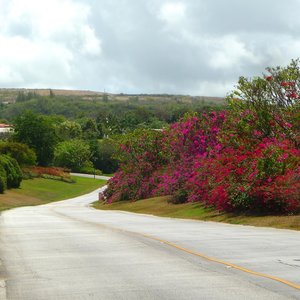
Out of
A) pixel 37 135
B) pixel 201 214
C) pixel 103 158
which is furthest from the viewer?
pixel 103 158

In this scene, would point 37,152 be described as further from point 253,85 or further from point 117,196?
point 253,85

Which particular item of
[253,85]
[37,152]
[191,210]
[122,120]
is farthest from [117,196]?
[122,120]

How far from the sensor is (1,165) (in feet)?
279

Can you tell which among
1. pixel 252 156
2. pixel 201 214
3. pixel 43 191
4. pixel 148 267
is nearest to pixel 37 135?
pixel 43 191

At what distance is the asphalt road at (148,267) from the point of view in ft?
32.2

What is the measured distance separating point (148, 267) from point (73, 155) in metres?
126

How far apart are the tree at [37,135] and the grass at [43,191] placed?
10813 millimetres

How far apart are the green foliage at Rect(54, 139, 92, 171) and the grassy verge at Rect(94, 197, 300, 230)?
261 feet

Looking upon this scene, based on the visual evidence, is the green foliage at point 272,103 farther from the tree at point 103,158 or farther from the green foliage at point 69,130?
the green foliage at point 69,130

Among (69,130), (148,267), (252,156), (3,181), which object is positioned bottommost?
(3,181)

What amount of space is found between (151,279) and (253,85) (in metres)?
24.1

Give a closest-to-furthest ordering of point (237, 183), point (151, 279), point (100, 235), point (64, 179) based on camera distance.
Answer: point (151, 279) < point (100, 235) < point (237, 183) < point (64, 179)

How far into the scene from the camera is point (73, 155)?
451 ft

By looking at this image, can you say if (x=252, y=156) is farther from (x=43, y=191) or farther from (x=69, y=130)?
(x=69, y=130)
